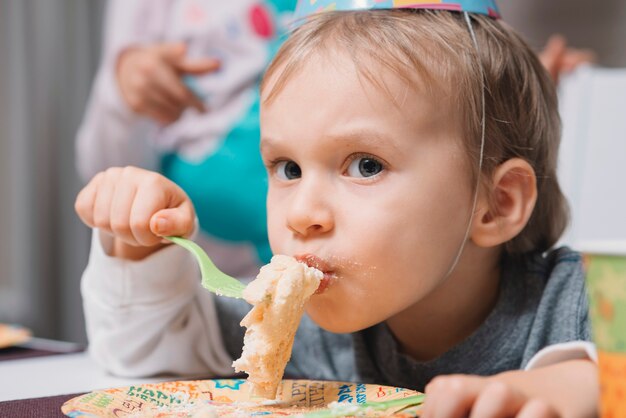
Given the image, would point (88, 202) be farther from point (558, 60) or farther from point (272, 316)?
point (558, 60)

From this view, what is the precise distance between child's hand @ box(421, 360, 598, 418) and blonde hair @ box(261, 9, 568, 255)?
0.31 m

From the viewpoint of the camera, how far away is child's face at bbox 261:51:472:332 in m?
0.74

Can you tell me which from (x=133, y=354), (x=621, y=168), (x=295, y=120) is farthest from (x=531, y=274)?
(x=621, y=168)

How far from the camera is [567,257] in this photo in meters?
0.92

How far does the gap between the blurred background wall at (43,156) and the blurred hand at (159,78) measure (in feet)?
1.87

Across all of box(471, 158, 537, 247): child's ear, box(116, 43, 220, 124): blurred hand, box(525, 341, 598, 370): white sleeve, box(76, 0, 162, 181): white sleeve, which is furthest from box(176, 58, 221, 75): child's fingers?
box(525, 341, 598, 370): white sleeve

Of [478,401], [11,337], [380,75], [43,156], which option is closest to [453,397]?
[478,401]

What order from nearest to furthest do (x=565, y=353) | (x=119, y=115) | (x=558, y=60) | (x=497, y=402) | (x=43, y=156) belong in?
(x=497, y=402)
(x=565, y=353)
(x=558, y=60)
(x=119, y=115)
(x=43, y=156)

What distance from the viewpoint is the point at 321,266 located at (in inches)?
29.2

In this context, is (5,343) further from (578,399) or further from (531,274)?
(578,399)

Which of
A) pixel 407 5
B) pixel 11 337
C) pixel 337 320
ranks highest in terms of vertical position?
pixel 407 5

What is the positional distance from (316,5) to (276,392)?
45 centimetres

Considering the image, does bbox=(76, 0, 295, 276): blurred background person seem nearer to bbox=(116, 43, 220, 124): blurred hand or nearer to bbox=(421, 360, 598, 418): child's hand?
bbox=(116, 43, 220, 124): blurred hand

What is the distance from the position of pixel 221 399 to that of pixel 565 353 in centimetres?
32
